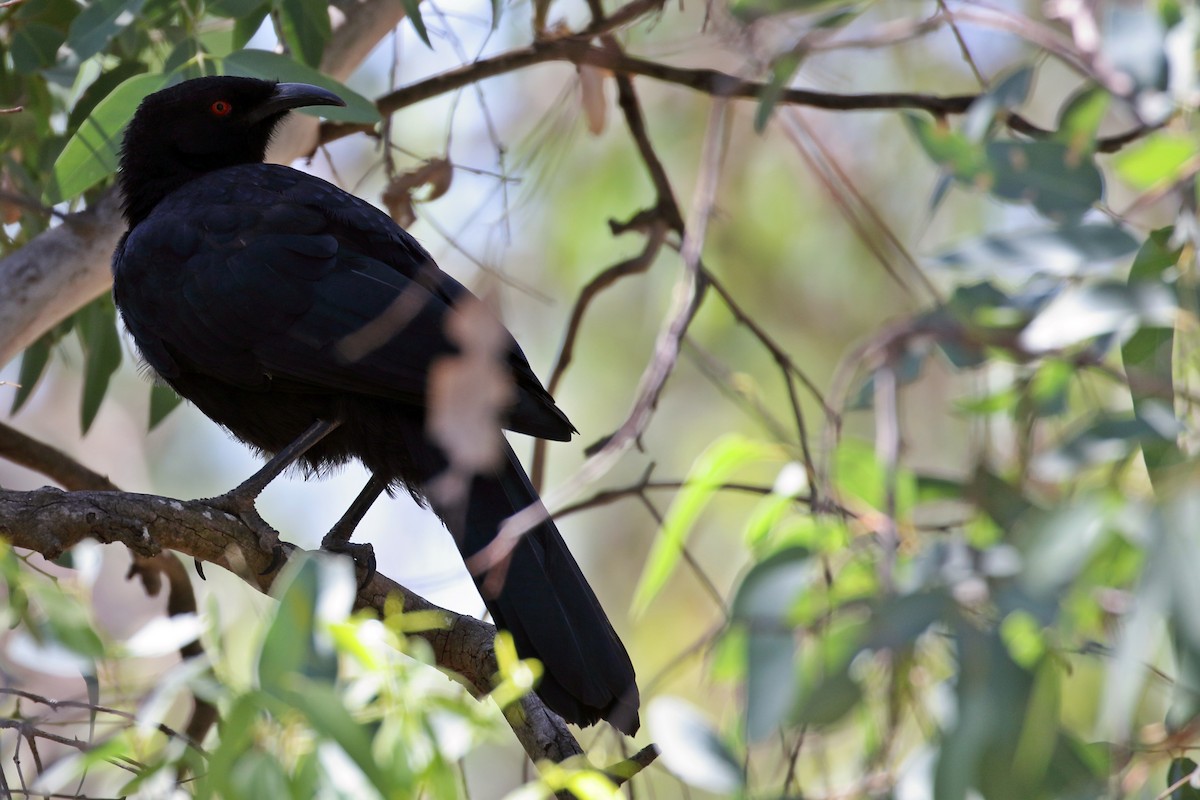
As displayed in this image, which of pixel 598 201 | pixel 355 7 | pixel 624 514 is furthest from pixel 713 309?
pixel 355 7

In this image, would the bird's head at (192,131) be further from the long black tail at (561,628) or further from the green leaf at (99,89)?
the long black tail at (561,628)

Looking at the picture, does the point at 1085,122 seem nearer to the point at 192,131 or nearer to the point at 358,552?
the point at 358,552

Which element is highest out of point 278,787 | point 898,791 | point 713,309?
point 278,787

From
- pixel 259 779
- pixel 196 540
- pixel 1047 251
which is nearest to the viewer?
pixel 259 779

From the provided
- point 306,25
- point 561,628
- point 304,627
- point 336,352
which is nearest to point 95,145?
point 306,25

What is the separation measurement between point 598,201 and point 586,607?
4.68 m

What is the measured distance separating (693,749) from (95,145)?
2.68 meters

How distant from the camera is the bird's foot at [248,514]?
3.26m

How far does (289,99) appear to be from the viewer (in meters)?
4.27

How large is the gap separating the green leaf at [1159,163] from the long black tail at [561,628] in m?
1.64

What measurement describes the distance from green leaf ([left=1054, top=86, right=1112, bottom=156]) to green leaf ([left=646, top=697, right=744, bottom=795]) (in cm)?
94

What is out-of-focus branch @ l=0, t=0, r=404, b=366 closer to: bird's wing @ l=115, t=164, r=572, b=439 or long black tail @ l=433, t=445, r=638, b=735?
bird's wing @ l=115, t=164, r=572, b=439

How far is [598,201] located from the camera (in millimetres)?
7523

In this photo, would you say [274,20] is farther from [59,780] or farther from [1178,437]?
[1178,437]
